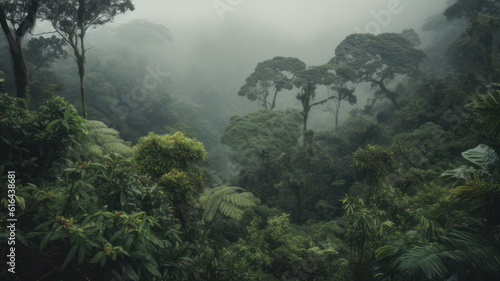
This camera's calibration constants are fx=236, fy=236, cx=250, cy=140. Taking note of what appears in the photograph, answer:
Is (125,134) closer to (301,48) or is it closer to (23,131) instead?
(23,131)

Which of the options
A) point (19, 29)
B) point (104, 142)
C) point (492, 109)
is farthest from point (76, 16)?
point (492, 109)

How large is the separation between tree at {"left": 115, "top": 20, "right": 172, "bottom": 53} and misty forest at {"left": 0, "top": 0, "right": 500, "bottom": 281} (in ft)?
38.2

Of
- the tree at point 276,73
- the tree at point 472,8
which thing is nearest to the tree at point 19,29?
the tree at point 276,73

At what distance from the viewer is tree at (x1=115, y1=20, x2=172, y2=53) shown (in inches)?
1361

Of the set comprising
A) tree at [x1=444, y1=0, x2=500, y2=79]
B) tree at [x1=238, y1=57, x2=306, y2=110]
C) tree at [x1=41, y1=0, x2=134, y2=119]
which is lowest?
tree at [x1=41, y1=0, x2=134, y2=119]

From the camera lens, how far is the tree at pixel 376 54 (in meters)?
16.5

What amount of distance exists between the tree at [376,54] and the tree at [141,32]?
28390 millimetres

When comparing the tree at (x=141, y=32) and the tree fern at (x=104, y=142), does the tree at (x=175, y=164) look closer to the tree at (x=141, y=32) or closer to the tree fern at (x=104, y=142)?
the tree fern at (x=104, y=142)

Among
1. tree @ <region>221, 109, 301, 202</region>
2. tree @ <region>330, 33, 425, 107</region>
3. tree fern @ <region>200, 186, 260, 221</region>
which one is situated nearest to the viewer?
tree fern @ <region>200, 186, 260, 221</region>

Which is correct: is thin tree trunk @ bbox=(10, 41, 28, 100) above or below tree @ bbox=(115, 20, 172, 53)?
below

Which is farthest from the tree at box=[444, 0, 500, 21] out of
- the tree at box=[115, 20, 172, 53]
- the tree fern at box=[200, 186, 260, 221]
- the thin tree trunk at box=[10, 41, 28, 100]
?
the tree at box=[115, 20, 172, 53]

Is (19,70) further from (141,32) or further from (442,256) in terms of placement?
(141,32)

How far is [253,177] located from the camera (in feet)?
37.7

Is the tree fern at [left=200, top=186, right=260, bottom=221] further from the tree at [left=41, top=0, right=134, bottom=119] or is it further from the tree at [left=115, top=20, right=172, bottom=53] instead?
the tree at [left=115, top=20, right=172, bottom=53]
